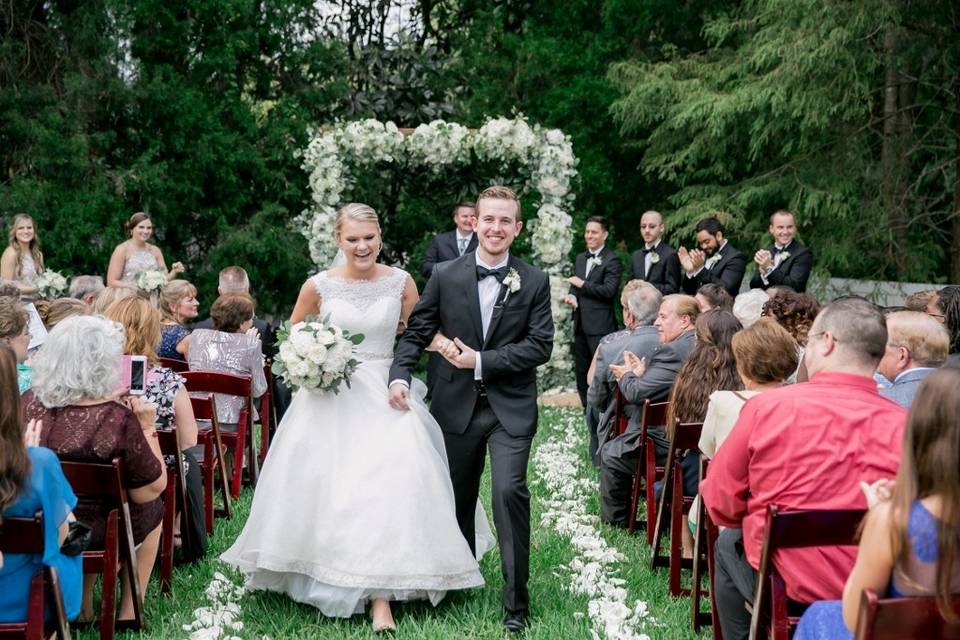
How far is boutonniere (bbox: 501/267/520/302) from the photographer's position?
4.88 m

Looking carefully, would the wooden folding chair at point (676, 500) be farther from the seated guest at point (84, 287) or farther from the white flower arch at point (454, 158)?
the white flower arch at point (454, 158)

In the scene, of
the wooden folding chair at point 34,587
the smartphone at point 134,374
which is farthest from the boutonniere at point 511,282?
the wooden folding chair at point 34,587

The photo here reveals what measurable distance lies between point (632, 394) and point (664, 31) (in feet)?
36.8

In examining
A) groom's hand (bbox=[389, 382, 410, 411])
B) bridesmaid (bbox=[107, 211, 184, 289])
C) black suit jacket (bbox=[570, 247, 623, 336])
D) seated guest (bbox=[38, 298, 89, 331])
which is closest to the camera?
groom's hand (bbox=[389, 382, 410, 411])

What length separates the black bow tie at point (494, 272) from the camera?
493 cm

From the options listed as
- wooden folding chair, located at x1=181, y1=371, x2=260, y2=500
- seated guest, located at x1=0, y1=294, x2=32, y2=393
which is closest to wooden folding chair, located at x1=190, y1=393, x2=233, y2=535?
wooden folding chair, located at x1=181, y1=371, x2=260, y2=500

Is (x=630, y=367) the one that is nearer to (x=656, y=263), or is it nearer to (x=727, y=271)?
(x=727, y=271)

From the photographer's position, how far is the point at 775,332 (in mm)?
4531

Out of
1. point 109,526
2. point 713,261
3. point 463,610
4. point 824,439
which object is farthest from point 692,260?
point 109,526

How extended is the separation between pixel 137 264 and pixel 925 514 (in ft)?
31.7

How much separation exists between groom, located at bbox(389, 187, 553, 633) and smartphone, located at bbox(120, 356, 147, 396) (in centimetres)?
109

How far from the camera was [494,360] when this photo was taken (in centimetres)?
476

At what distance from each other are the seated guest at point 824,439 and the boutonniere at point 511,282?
1505mm

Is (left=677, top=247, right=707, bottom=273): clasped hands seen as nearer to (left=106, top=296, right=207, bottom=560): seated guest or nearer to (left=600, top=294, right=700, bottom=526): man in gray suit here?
(left=600, top=294, right=700, bottom=526): man in gray suit
